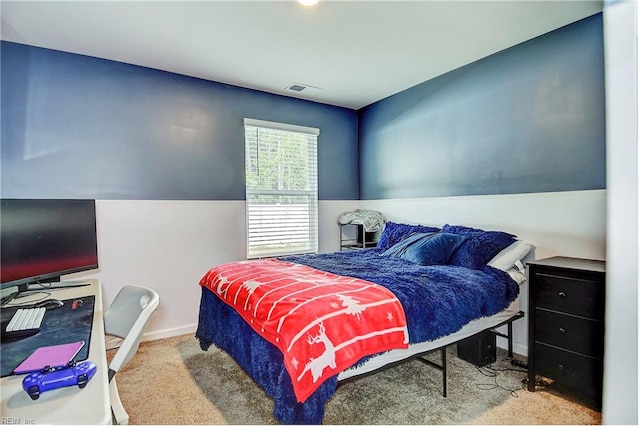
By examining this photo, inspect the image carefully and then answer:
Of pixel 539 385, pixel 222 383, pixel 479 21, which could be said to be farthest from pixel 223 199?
pixel 539 385

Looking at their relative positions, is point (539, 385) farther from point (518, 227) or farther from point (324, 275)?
point (324, 275)

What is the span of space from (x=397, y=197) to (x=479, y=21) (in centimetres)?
196

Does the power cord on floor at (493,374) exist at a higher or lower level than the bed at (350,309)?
lower

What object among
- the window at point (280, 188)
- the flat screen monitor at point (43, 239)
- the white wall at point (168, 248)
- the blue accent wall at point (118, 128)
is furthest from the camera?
the window at point (280, 188)

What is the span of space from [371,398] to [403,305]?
0.70 m

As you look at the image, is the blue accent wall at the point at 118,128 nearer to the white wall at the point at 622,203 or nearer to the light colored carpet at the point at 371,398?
the light colored carpet at the point at 371,398

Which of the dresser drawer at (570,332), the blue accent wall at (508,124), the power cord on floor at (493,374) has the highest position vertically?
the blue accent wall at (508,124)

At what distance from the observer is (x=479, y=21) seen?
7.95ft

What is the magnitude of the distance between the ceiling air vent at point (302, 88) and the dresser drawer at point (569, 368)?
9.89ft

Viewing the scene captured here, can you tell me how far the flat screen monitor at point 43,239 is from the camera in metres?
1.72

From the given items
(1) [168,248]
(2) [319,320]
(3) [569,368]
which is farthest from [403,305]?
(1) [168,248]

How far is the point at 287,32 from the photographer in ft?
8.24

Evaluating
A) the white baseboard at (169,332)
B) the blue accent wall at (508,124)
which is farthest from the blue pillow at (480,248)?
the white baseboard at (169,332)

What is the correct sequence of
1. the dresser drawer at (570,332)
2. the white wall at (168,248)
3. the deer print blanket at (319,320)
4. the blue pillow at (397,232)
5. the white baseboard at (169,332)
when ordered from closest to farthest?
the deer print blanket at (319,320) < the dresser drawer at (570,332) < the white wall at (168,248) < the white baseboard at (169,332) < the blue pillow at (397,232)
